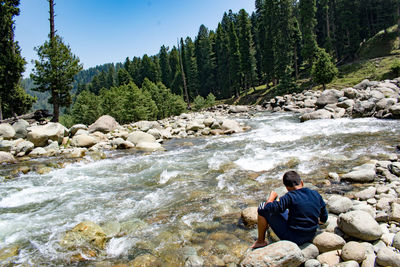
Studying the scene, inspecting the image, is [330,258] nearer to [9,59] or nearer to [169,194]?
[169,194]

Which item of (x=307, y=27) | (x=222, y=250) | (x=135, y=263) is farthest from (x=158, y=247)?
(x=307, y=27)

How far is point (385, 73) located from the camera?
27828 mm

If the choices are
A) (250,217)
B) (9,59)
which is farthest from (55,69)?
(250,217)

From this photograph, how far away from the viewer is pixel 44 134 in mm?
13766

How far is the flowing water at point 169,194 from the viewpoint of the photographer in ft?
14.1

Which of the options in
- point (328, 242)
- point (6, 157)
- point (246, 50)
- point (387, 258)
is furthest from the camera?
point (246, 50)

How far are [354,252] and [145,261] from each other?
3.05 meters

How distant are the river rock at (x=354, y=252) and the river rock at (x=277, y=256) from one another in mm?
591

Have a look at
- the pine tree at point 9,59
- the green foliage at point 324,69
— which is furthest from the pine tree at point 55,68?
the green foliage at point 324,69

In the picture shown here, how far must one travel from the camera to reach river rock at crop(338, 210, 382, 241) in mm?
3408

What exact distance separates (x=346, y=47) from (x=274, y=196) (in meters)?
48.6

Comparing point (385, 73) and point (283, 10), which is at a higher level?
point (283, 10)

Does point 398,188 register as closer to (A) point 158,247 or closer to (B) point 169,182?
(A) point 158,247

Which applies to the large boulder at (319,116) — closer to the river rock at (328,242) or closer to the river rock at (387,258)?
the river rock at (328,242)
